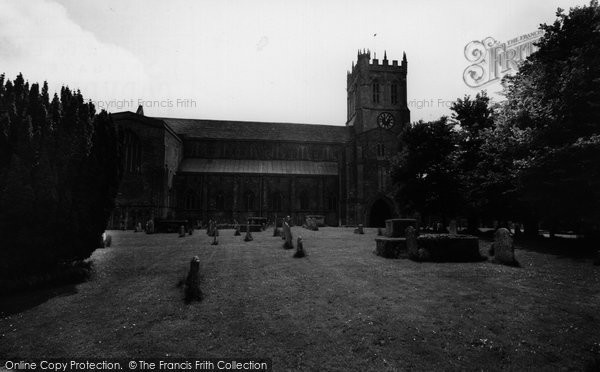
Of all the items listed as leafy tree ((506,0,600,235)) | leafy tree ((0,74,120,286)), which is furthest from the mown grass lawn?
leafy tree ((506,0,600,235))

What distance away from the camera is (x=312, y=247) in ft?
60.7

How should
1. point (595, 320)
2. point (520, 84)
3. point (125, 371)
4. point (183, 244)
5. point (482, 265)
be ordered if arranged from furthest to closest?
point (520, 84), point (183, 244), point (482, 265), point (595, 320), point (125, 371)

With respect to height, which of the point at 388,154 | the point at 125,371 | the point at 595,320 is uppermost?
the point at 388,154

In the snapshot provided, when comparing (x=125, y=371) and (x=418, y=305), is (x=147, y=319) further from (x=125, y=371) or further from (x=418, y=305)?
(x=418, y=305)

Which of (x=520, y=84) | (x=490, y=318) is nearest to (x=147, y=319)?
(x=490, y=318)

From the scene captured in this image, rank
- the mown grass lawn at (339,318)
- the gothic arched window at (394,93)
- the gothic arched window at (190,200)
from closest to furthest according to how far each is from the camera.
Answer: the mown grass lawn at (339,318) → the gothic arched window at (190,200) → the gothic arched window at (394,93)

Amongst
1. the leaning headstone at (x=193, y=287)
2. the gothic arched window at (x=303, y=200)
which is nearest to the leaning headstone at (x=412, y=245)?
the leaning headstone at (x=193, y=287)

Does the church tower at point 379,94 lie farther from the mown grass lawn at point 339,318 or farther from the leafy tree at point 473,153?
the mown grass lawn at point 339,318

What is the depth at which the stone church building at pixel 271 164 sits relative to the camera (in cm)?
3816

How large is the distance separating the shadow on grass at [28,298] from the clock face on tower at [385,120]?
4317 centimetres

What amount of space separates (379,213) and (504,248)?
30.9m

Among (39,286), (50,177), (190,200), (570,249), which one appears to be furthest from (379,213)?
(39,286)

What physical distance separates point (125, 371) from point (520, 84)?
24.2 m

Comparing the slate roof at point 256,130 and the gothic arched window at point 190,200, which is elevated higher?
the slate roof at point 256,130
